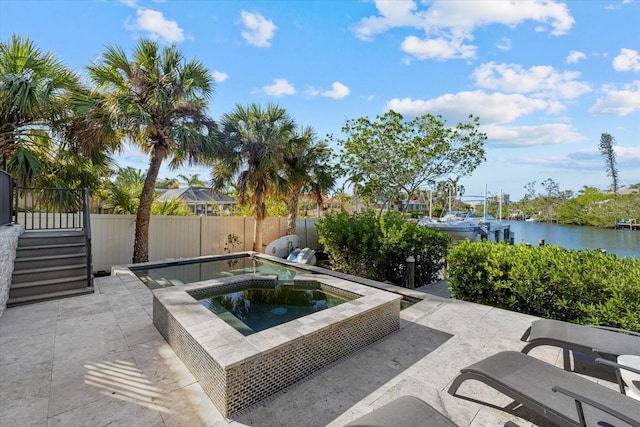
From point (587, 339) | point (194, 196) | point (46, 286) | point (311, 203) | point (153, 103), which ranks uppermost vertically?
point (153, 103)

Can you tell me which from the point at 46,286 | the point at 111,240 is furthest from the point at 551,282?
the point at 111,240

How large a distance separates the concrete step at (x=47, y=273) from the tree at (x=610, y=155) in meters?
53.6

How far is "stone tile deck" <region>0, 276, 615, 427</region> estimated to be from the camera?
7.89ft

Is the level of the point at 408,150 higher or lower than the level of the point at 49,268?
higher

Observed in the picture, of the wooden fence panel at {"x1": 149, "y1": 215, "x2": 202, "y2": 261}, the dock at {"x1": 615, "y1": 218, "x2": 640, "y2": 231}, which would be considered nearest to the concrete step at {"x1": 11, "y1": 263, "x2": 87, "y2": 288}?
the wooden fence panel at {"x1": 149, "y1": 215, "x2": 202, "y2": 261}

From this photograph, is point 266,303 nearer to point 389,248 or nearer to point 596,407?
point 389,248

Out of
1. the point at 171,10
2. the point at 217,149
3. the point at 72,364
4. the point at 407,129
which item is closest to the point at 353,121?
the point at 407,129

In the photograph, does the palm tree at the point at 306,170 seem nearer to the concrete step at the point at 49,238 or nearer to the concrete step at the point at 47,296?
the concrete step at the point at 49,238

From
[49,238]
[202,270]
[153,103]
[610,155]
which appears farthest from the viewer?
[610,155]

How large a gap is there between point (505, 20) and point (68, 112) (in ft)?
38.1

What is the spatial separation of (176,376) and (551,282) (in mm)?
5347

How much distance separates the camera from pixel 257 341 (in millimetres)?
2791

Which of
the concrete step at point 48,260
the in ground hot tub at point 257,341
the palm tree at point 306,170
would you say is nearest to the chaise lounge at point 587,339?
the in ground hot tub at point 257,341

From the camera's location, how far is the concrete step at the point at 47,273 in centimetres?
536
